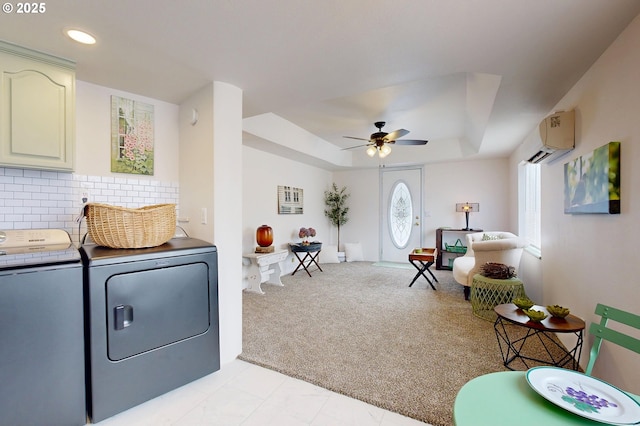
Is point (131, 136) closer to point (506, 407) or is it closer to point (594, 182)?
point (506, 407)

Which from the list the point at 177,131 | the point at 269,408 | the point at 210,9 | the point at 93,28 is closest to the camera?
the point at 210,9

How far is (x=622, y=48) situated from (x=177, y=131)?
3241 millimetres

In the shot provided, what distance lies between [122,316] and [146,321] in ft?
0.45

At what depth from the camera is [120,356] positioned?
1641 mm

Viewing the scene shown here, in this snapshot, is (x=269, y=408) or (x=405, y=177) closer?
(x=269, y=408)

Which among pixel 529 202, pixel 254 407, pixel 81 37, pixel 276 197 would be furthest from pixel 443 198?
pixel 81 37

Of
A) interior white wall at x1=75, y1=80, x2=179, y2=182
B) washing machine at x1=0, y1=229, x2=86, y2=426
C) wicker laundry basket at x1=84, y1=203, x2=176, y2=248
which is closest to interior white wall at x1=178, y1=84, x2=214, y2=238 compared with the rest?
interior white wall at x1=75, y1=80, x2=179, y2=182

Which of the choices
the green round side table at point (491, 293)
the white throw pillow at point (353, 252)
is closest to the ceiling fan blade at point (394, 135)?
the green round side table at point (491, 293)

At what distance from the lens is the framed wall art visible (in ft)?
16.9

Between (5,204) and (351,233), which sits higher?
(5,204)

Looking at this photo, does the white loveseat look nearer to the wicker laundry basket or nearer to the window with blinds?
the window with blinds

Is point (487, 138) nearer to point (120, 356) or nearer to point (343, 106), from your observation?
point (343, 106)

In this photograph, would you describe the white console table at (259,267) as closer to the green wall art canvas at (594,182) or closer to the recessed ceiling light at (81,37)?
the recessed ceiling light at (81,37)

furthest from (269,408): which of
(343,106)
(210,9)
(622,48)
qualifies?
(343,106)
